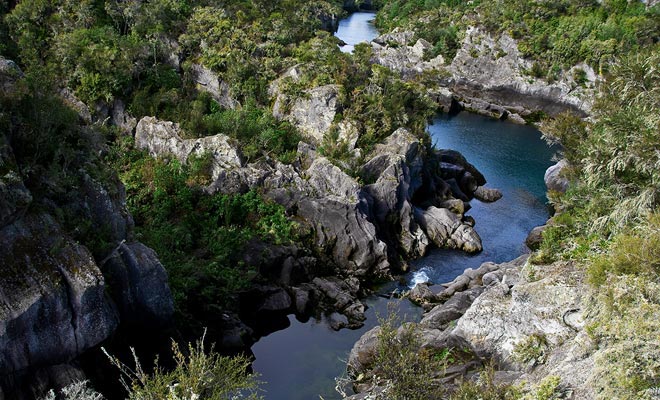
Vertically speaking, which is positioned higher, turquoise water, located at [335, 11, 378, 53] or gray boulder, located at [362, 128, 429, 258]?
gray boulder, located at [362, 128, 429, 258]

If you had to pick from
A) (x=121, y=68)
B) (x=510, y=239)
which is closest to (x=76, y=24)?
(x=121, y=68)

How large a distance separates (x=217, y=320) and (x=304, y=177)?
14317 millimetres

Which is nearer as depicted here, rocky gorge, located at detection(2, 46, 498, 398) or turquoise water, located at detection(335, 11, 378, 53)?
rocky gorge, located at detection(2, 46, 498, 398)

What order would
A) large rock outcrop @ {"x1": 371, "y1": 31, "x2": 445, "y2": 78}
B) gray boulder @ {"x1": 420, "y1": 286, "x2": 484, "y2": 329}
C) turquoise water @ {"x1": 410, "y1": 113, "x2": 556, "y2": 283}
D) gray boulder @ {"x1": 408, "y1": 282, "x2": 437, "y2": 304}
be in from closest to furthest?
gray boulder @ {"x1": 420, "y1": 286, "x2": 484, "y2": 329} → gray boulder @ {"x1": 408, "y1": 282, "x2": 437, "y2": 304} → turquoise water @ {"x1": 410, "y1": 113, "x2": 556, "y2": 283} → large rock outcrop @ {"x1": 371, "y1": 31, "x2": 445, "y2": 78}

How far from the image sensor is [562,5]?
84.9 m

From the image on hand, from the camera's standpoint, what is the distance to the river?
85.5 feet

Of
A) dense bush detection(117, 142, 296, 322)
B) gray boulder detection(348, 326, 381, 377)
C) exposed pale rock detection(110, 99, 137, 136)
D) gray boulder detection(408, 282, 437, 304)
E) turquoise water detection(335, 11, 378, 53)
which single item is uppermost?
exposed pale rock detection(110, 99, 137, 136)

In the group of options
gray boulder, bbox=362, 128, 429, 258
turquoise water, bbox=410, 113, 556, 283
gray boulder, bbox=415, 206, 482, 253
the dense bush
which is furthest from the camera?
gray boulder, bbox=415, 206, 482, 253

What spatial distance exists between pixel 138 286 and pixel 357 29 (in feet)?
383

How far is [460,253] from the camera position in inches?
1544

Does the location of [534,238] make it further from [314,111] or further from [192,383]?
[192,383]

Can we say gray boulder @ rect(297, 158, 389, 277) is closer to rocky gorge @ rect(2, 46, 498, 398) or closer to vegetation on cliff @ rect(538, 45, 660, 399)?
rocky gorge @ rect(2, 46, 498, 398)

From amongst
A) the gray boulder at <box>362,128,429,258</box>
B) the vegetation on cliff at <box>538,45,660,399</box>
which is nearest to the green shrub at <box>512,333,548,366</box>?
the vegetation on cliff at <box>538,45,660,399</box>

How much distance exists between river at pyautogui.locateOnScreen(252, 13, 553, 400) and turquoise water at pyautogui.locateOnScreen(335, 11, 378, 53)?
36.2 metres
